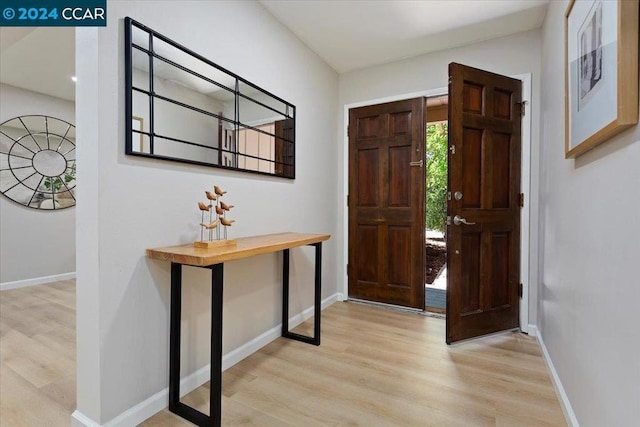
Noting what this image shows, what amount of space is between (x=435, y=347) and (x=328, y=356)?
808 mm

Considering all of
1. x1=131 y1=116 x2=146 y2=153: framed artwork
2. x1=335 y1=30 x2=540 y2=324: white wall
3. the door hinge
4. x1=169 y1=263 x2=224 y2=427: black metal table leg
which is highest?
x1=335 y1=30 x2=540 y2=324: white wall

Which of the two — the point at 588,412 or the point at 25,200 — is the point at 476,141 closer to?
the point at 588,412

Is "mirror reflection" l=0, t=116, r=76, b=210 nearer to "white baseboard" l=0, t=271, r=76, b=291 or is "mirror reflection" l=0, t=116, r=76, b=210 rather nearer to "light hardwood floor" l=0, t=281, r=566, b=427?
"white baseboard" l=0, t=271, r=76, b=291

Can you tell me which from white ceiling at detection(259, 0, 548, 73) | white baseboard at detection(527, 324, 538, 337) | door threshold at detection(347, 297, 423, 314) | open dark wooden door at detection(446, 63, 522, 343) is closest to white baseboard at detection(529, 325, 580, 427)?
white baseboard at detection(527, 324, 538, 337)

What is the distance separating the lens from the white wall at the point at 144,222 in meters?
1.31

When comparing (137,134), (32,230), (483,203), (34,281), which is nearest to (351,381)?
(483,203)

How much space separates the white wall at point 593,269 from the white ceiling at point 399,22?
394 mm

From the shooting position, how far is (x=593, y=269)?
47.3 inches

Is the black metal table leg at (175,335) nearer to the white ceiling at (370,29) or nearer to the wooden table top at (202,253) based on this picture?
the wooden table top at (202,253)

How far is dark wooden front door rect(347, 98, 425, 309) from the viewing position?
2.99 metres

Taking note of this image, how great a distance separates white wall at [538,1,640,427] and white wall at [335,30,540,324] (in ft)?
1.57

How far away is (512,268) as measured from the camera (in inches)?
100

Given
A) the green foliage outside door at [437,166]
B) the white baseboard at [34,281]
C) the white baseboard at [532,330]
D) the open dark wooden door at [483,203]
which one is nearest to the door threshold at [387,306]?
the open dark wooden door at [483,203]

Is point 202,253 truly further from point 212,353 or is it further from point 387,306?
point 387,306
